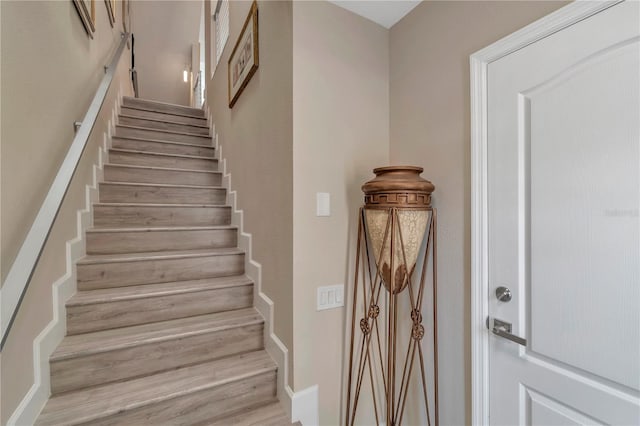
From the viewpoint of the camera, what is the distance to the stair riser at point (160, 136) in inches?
124

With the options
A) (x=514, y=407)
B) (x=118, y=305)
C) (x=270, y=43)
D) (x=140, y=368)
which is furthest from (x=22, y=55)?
(x=514, y=407)

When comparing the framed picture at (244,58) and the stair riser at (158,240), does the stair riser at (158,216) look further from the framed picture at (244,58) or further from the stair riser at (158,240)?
the framed picture at (244,58)

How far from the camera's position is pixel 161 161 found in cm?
285

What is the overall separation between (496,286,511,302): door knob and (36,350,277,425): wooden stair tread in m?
1.20

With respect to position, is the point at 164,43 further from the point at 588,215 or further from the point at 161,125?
the point at 588,215

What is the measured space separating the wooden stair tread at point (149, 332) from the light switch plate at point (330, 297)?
512mm

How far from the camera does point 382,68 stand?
164 cm

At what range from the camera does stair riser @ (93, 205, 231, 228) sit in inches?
85.0

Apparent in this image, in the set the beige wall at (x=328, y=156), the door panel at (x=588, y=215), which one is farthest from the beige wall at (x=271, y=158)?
the door panel at (x=588, y=215)

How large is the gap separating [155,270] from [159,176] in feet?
3.76

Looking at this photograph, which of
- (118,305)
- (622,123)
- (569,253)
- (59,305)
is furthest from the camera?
(118,305)

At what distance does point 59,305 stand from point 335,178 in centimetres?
160

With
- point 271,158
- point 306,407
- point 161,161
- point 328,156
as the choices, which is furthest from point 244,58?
point 306,407

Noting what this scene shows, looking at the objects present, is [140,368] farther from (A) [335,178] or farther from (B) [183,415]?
(A) [335,178]
